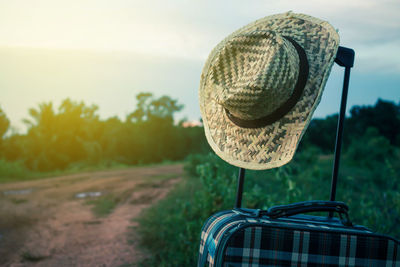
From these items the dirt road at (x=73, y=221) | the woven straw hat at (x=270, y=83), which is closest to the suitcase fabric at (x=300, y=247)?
the woven straw hat at (x=270, y=83)

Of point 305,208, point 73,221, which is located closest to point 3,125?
point 73,221

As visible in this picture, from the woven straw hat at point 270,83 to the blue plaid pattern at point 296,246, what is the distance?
1.00 feet

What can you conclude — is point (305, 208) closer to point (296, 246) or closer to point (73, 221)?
point (296, 246)

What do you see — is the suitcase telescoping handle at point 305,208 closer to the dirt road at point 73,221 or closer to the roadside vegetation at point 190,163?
the roadside vegetation at point 190,163

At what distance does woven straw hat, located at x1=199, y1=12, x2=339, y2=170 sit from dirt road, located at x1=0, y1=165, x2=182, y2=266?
1933 millimetres

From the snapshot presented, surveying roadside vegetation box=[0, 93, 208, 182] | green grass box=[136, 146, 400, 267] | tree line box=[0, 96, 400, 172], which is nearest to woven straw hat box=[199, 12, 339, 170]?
green grass box=[136, 146, 400, 267]

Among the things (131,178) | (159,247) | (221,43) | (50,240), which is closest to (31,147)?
(131,178)

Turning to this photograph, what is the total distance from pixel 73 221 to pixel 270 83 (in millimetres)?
3858

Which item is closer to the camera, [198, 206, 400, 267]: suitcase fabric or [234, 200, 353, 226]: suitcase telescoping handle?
[198, 206, 400, 267]: suitcase fabric

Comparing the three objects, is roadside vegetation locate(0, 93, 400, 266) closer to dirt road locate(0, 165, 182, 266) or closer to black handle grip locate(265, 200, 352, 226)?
dirt road locate(0, 165, 182, 266)

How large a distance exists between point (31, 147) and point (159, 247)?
11.1 metres

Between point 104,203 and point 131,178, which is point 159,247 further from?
point 131,178

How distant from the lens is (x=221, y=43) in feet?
6.41

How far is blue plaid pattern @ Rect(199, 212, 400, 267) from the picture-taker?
1.50 meters
